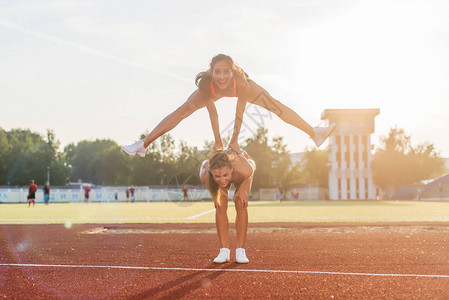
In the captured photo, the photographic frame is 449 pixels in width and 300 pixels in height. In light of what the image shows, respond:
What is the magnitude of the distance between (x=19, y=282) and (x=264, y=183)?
62098 millimetres

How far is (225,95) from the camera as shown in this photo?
22.5 feet

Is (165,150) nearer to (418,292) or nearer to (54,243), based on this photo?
(54,243)

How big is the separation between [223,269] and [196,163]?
5974 centimetres

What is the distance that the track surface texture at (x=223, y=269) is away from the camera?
4844 millimetres

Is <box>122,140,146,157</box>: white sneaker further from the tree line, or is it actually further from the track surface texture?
the tree line

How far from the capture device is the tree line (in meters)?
67.1

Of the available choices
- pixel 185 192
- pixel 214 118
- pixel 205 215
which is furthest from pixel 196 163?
pixel 214 118

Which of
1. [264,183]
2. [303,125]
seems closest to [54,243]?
[303,125]

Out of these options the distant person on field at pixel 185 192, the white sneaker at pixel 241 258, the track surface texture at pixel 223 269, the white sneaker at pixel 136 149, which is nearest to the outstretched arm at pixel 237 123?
the white sneaker at pixel 136 149

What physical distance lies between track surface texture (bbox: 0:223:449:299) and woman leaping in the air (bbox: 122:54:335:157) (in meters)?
1.69

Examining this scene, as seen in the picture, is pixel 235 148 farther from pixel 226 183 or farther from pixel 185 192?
pixel 185 192

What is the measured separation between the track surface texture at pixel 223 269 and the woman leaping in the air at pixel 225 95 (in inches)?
66.7

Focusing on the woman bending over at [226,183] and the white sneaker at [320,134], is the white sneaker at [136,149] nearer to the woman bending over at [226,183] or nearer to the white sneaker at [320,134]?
the woman bending over at [226,183]

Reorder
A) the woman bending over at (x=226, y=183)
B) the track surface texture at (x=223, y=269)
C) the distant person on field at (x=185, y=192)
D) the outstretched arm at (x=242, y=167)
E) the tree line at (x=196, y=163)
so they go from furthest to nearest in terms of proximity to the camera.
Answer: the tree line at (x=196, y=163) < the distant person on field at (x=185, y=192) < the outstretched arm at (x=242, y=167) < the woman bending over at (x=226, y=183) < the track surface texture at (x=223, y=269)
